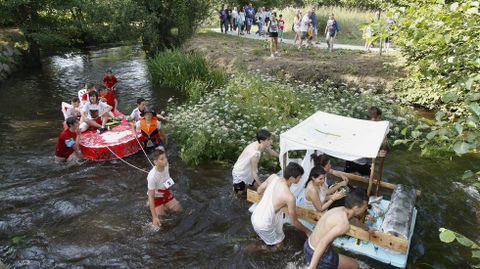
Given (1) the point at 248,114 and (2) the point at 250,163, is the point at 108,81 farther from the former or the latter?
(2) the point at 250,163

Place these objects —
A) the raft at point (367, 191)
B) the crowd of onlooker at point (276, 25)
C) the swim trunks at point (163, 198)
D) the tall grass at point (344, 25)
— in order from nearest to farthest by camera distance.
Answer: the raft at point (367, 191) < the swim trunks at point (163, 198) < the crowd of onlooker at point (276, 25) < the tall grass at point (344, 25)

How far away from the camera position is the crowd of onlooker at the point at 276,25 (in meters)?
19.5

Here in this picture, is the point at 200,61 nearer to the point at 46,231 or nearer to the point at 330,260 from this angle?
the point at 46,231

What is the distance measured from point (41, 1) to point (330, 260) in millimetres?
21816

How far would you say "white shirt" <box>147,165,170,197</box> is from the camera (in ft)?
24.8

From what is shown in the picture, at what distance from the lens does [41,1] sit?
21.3 m

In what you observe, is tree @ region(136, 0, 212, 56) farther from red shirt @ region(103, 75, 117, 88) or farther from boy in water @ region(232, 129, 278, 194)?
boy in water @ region(232, 129, 278, 194)

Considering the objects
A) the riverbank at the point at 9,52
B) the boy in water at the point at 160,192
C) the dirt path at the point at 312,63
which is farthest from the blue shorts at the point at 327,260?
the riverbank at the point at 9,52

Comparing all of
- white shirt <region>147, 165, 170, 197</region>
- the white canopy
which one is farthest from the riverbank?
the white canopy

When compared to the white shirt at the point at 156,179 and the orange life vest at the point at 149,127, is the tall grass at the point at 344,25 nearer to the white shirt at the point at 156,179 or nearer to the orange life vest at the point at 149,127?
the orange life vest at the point at 149,127

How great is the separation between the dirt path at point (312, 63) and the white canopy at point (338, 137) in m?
8.28

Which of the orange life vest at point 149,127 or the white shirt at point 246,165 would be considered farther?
the orange life vest at point 149,127

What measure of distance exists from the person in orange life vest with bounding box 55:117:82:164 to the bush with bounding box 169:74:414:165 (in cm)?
287

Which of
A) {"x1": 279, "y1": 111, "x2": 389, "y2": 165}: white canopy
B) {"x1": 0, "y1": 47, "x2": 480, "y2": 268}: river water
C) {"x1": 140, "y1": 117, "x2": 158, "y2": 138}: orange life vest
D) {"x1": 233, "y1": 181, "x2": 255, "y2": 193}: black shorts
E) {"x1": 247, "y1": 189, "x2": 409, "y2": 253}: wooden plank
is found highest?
{"x1": 279, "y1": 111, "x2": 389, "y2": 165}: white canopy
